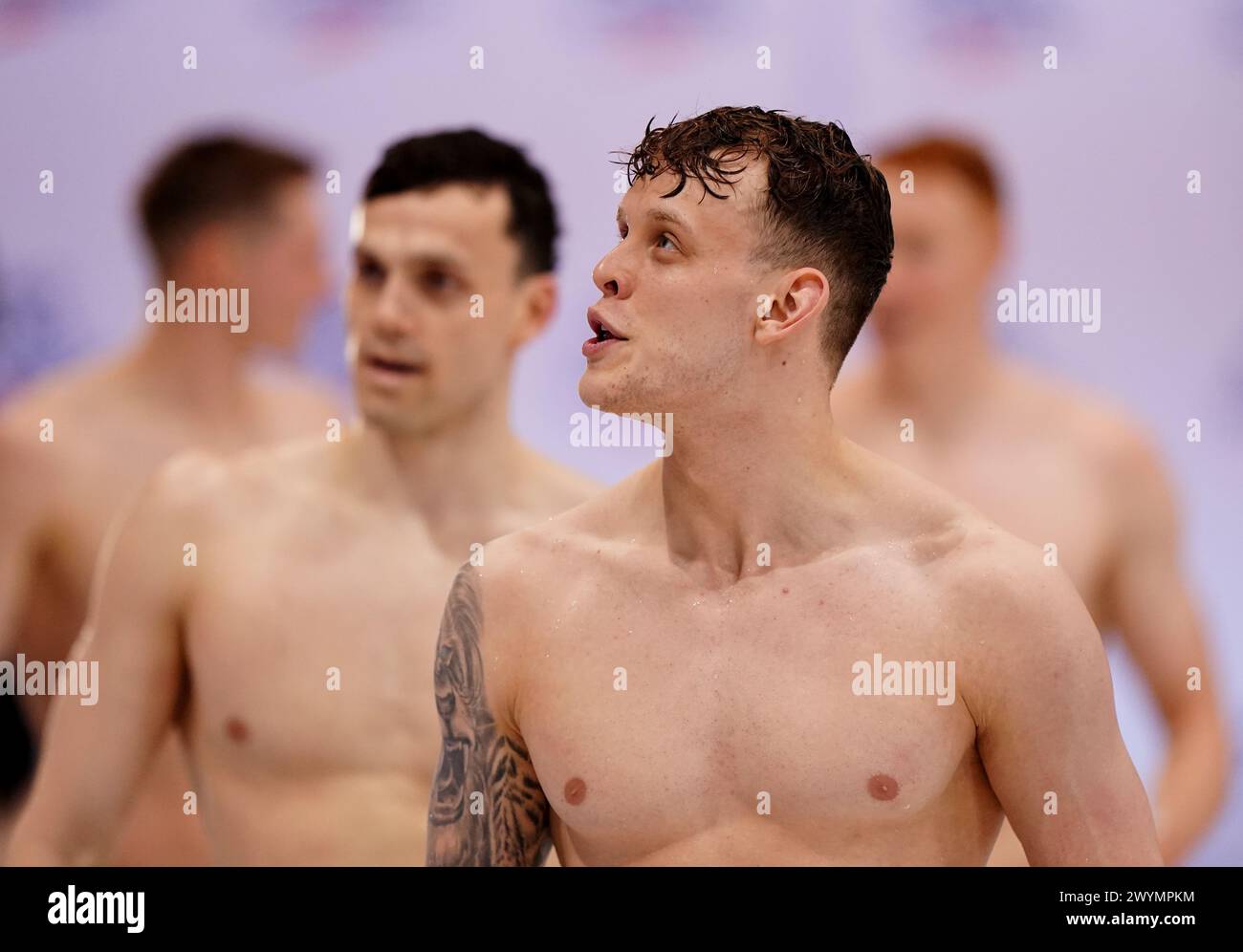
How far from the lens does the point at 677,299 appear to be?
2.51m

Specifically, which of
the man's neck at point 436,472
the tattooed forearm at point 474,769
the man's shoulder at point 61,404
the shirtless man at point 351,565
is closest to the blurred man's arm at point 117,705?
the shirtless man at point 351,565

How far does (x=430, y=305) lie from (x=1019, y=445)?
1628 millimetres

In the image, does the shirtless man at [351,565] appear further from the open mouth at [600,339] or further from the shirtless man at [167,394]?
the shirtless man at [167,394]

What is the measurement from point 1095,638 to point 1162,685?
6.52 ft

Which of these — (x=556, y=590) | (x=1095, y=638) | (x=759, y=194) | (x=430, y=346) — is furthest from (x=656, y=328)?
(x=430, y=346)

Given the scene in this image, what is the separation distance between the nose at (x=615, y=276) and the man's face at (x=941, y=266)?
2117 mm

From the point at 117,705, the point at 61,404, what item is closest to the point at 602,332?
the point at 117,705

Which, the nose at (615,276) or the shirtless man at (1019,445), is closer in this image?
the nose at (615,276)

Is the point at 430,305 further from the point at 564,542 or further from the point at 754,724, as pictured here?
the point at 754,724

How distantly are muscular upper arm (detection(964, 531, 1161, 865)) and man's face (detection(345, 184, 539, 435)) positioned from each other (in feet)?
5.24

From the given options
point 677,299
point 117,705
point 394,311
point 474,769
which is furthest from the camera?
point 394,311

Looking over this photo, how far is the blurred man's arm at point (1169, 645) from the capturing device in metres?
4.20

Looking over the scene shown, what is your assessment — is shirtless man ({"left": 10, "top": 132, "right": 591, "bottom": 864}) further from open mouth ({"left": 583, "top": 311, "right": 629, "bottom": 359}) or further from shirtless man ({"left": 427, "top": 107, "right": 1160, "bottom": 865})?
open mouth ({"left": 583, "top": 311, "right": 629, "bottom": 359})

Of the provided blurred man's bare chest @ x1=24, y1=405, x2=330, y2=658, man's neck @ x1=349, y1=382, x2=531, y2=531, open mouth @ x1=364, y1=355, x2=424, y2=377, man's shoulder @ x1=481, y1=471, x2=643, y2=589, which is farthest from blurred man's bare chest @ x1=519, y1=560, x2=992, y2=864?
blurred man's bare chest @ x1=24, y1=405, x2=330, y2=658
